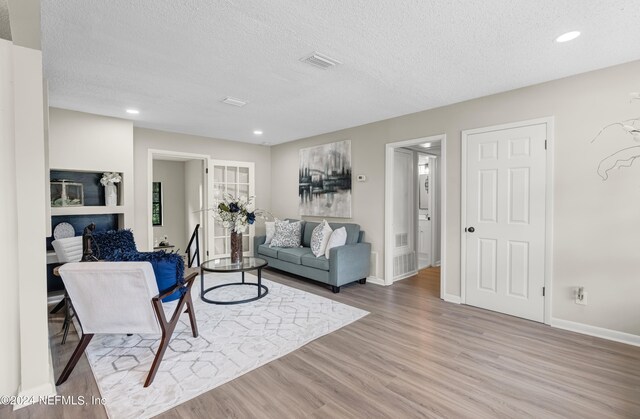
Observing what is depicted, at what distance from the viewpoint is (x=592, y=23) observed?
200 centimetres

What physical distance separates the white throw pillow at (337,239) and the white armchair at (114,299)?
2436 millimetres

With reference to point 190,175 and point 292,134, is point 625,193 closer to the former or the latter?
point 292,134

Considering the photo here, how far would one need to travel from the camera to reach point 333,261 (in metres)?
4.04

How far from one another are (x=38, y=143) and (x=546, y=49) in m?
3.68

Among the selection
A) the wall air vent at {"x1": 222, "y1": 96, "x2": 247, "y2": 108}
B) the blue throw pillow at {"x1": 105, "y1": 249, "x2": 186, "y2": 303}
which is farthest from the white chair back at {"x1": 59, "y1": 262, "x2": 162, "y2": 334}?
the wall air vent at {"x1": 222, "y1": 96, "x2": 247, "y2": 108}

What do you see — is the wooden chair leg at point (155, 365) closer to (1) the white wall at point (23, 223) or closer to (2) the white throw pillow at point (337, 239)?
(1) the white wall at point (23, 223)

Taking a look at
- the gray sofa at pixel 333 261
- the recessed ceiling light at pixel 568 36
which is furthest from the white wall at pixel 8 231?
the recessed ceiling light at pixel 568 36

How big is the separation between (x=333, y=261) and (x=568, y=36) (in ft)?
10.4

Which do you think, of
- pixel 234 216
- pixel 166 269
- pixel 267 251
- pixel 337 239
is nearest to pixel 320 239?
pixel 337 239

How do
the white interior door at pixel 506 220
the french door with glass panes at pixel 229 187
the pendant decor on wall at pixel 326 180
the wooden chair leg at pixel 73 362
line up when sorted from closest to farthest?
the wooden chair leg at pixel 73 362, the white interior door at pixel 506 220, the pendant decor on wall at pixel 326 180, the french door with glass panes at pixel 229 187

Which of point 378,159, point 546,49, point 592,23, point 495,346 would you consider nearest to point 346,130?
point 378,159

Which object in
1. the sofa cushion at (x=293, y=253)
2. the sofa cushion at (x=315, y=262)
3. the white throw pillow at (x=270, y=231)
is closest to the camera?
the sofa cushion at (x=315, y=262)

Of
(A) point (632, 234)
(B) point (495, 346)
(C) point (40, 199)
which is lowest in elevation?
(B) point (495, 346)

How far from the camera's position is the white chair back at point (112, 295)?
193 cm
